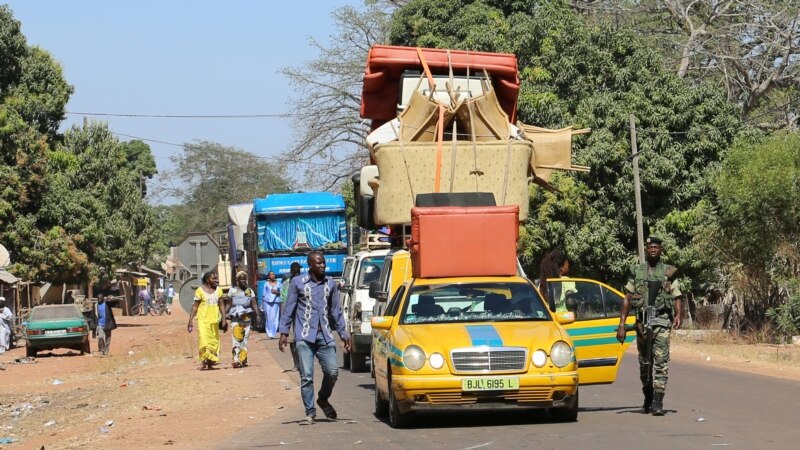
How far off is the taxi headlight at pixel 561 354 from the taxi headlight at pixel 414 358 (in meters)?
1.22

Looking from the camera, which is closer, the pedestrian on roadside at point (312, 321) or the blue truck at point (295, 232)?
the pedestrian on roadside at point (312, 321)

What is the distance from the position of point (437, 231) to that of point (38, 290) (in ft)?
167

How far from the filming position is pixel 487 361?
12398 millimetres

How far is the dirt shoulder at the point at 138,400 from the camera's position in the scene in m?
14.5

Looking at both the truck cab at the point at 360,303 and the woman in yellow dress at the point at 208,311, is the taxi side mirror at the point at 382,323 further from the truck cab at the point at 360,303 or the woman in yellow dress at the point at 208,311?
the woman in yellow dress at the point at 208,311

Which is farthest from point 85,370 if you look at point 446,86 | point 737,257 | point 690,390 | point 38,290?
point 38,290

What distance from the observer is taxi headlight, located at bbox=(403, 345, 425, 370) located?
1245 cm

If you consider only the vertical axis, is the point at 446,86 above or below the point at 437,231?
above

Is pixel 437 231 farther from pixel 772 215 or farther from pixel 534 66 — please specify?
pixel 534 66

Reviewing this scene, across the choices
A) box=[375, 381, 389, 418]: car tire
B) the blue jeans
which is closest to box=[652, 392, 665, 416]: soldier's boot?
box=[375, 381, 389, 418]: car tire

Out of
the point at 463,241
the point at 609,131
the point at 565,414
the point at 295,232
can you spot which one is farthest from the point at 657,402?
the point at 295,232

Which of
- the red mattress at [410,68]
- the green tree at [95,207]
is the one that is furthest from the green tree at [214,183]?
the red mattress at [410,68]

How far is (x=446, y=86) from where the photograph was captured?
21.6m

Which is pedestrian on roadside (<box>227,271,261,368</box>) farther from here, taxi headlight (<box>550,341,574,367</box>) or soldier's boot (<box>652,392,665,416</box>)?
taxi headlight (<box>550,341,574,367</box>)
